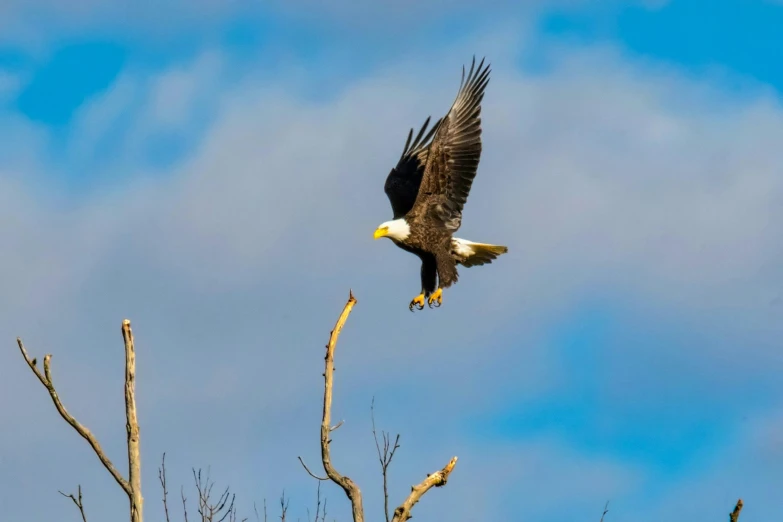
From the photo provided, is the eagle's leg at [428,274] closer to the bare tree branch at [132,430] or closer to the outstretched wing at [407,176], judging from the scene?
the outstretched wing at [407,176]

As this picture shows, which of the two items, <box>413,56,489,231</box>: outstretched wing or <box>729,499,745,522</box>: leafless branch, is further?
<box>413,56,489,231</box>: outstretched wing

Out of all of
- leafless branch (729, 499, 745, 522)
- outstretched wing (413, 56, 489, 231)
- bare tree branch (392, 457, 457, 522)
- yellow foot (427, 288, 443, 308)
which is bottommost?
leafless branch (729, 499, 745, 522)

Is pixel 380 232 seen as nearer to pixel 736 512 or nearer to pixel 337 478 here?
pixel 337 478

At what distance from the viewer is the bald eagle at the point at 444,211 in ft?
37.8

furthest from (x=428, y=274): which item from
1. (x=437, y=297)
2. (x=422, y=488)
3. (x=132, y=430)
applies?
(x=132, y=430)

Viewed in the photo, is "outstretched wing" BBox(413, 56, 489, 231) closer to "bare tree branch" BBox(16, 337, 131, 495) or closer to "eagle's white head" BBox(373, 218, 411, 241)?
"eagle's white head" BBox(373, 218, 411, 241)

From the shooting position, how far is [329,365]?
20.0ft

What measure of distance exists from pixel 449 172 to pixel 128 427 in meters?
6.78

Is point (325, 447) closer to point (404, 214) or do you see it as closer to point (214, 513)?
point (214, 513)

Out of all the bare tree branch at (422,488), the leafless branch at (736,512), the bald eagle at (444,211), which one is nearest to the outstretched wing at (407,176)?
the bald eagle at (444,211)

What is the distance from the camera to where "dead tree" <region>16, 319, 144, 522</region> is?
530 centimetres

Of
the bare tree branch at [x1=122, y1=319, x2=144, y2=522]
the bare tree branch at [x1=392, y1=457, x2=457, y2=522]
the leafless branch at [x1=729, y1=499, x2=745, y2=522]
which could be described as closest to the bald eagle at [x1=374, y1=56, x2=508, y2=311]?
the bare tree branch at [x1=392, y1=457, x2=457, y2=522]

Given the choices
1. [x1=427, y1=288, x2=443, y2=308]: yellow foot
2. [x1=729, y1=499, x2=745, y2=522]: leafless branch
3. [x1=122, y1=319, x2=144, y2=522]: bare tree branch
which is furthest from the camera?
[x1=427, y1=288, x2=443, y2=308]: yellow foot

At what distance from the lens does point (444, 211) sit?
11.8 meters
